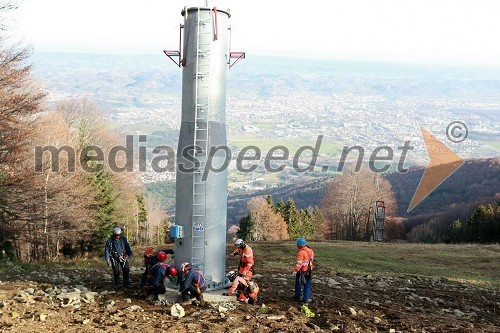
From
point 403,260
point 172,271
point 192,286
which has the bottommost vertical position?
point 403,260

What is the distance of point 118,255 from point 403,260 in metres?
20.2

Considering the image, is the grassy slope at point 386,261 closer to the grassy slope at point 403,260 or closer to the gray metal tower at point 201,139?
the grassy slope at point 403,260

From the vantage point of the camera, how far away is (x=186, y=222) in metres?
13.7

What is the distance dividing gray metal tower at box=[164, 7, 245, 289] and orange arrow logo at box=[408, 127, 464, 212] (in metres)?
86.3

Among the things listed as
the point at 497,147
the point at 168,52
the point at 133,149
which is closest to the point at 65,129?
the point at 133,149

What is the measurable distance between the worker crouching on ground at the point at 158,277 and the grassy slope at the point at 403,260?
32.4ft

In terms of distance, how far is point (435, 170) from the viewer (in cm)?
10500

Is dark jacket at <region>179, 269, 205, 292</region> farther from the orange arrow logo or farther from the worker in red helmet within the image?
the orange arrow logo

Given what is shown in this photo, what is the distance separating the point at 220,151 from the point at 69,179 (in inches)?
904

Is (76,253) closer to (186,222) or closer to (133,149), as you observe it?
(133,149)

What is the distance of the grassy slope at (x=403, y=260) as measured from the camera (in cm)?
2461

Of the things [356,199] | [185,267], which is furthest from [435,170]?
[185,267]

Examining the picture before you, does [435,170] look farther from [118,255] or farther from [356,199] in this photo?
[118,255]

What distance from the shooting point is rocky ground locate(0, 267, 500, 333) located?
10.9m
